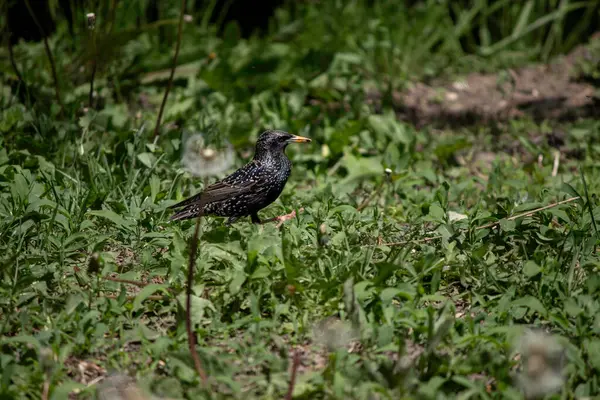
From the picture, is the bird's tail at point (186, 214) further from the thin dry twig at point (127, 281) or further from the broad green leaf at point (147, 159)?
the thin dry twig at point (127, 281)

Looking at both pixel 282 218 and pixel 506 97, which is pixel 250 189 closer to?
pixel 282 218

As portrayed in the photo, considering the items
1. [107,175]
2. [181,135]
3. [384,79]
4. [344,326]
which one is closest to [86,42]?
[181,135]

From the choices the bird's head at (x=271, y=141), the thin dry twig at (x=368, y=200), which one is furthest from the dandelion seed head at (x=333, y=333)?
→ the bird's head at (x=271, y=141)

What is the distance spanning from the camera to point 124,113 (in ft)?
21.5

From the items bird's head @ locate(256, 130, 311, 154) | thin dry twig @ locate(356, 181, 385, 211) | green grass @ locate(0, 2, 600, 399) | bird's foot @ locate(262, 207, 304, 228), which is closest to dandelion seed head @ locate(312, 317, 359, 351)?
green grass @ locate(0, 2, 600, 399)

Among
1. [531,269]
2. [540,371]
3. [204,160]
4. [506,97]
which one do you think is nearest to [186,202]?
[204,160]

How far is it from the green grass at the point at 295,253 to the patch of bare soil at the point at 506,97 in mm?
364

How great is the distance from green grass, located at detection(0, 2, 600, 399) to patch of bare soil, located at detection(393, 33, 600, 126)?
1.19 feet

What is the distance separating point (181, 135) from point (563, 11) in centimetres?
478

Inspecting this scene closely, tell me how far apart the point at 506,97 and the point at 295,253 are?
452 cm

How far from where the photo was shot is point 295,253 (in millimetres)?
4109

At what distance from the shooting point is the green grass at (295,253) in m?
3.33

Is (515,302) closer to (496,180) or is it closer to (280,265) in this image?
(280,265)

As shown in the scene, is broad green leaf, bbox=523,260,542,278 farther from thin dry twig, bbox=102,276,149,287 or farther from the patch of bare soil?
the patch of bare soil
